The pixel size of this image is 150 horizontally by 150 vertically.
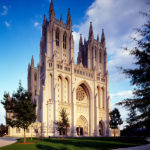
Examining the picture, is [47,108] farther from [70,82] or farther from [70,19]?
[70,19]

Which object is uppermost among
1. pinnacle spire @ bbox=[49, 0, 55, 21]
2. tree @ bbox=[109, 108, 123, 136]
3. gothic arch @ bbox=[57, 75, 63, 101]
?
pinnacle spire @ bbox=[49, 0, 55, 21]

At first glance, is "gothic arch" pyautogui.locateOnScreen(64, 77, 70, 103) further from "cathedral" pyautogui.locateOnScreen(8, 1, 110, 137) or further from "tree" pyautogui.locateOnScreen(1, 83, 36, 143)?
"tree" pyautogui.locateOnScreen(1, 83, 36, 143)

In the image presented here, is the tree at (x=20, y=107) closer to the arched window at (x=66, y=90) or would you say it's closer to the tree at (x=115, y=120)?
the tree at (x=115, y=120)

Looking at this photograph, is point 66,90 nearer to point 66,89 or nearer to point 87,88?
point 66,89

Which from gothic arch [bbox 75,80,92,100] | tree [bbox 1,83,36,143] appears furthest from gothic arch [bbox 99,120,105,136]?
tree [bbox 1,83,36,143]

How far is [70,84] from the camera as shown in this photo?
53.9 metres

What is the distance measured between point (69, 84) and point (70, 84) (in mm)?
344

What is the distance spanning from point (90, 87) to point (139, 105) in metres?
50.5

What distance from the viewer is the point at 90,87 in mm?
59781

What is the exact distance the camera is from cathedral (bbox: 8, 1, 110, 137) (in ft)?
160

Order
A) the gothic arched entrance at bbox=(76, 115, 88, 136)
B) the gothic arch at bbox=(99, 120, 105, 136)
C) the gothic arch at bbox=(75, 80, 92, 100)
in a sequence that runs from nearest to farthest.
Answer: the gothic arched entrance at bbox=(76, 115, 88, 136)
the gothic arch at bbox=(75, 80, 92, 100)
the gothic arch at bbox=(99, 120, 105, 136)

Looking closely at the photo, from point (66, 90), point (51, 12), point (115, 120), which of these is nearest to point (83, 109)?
point (66, 90)

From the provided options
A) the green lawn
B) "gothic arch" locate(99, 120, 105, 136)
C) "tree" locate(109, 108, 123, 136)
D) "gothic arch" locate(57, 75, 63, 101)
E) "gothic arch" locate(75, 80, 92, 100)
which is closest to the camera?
the green lawn

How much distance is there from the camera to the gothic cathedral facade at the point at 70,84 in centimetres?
4905
